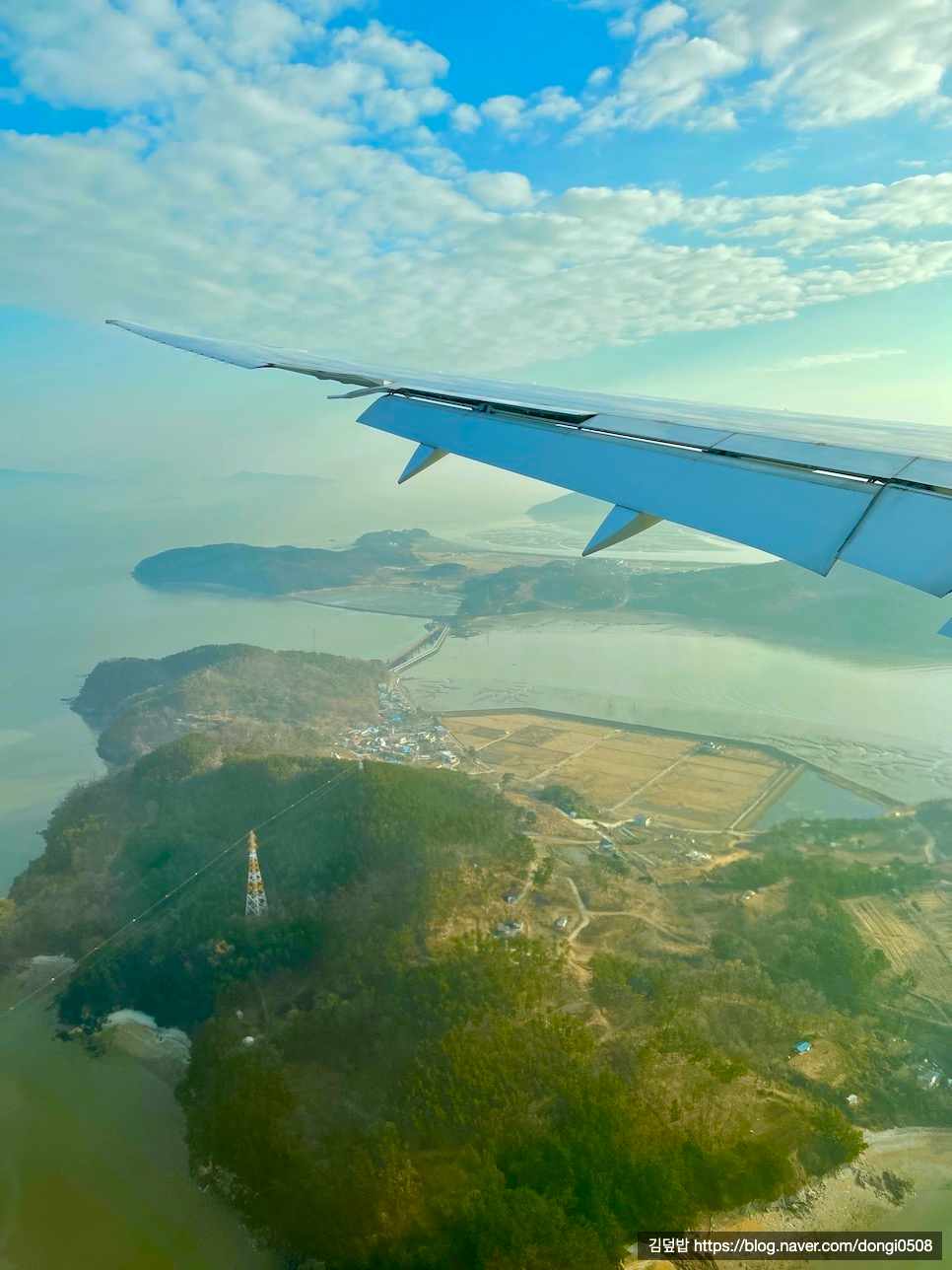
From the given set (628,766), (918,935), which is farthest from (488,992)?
(628,766)

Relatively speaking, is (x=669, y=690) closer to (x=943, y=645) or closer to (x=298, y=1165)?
(x=943, y=645)

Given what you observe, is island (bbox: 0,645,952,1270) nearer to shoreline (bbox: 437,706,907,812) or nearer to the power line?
the power line

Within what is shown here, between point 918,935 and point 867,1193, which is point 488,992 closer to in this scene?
point 867,1193

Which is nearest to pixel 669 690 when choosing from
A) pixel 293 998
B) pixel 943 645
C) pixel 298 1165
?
pixel 943 645

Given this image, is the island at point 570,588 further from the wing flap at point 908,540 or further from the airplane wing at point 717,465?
the wing flap at point 908,540

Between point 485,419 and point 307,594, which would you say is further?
point 307,594

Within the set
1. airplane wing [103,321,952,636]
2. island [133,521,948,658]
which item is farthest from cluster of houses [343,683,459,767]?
airplane wing [103,321,952,636]

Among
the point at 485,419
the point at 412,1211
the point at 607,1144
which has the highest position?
the point at 485,419

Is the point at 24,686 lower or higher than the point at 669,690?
lower
